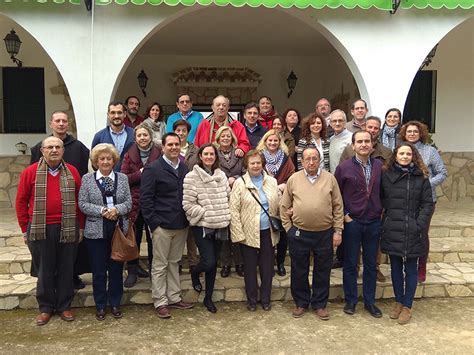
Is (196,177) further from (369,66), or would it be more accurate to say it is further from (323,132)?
(369,66)

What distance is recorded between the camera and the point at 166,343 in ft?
10.6

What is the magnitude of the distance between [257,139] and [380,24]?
2.06 meters

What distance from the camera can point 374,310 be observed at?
373 centimetres

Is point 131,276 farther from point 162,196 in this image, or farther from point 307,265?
point 307,265

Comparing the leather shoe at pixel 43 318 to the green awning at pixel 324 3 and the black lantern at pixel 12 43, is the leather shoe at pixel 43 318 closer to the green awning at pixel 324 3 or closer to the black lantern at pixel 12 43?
the green awning at pixel 324 3

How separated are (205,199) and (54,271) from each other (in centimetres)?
134

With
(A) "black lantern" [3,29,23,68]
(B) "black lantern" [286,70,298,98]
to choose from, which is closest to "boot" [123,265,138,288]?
(A) "black lantern" [3,29,23,68]

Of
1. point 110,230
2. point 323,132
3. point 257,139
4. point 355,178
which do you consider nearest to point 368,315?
point 355,178

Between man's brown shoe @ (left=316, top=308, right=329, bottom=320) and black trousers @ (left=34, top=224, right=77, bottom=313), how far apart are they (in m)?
2.06

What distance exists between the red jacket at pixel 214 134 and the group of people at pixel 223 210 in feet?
0.63

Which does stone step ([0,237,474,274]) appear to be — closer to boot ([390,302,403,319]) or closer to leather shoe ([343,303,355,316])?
leather shoe ([343,303,355,316])

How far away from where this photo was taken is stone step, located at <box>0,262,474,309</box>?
12.6ft

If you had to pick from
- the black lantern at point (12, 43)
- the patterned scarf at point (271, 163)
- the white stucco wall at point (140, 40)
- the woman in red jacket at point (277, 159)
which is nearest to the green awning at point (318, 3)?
the white stucco wall at point (140, 40)

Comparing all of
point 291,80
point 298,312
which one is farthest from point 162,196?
point 291,80
